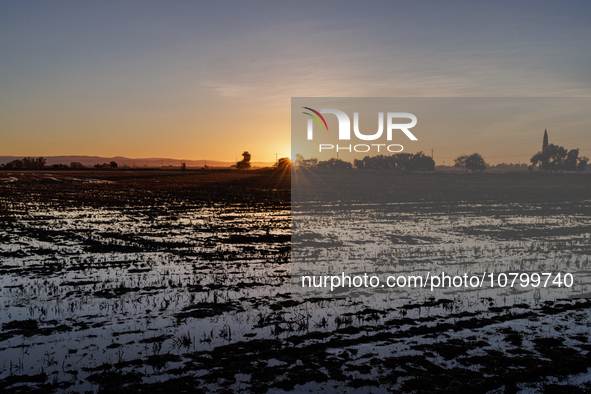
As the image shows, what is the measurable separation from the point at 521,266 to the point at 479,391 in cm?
1040

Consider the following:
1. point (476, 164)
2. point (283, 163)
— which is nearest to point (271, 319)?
point (476, 164)

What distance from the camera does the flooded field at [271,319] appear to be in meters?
7.30

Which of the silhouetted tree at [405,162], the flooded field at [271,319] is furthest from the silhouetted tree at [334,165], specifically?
the flooded field at [271,319]

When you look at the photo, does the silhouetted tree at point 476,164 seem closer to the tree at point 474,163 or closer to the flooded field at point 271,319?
the tree at point 474,163

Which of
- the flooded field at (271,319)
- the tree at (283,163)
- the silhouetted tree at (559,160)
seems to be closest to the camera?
the flooded field at (271,319)

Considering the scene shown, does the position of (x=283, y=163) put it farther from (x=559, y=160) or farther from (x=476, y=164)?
(x=559, y=160)

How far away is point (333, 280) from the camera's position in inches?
543

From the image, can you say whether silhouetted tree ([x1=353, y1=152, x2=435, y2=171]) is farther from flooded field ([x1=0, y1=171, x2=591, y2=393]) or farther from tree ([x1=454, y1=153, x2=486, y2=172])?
flooded field ([x1=0, y1=171, x2=591, y2=393])

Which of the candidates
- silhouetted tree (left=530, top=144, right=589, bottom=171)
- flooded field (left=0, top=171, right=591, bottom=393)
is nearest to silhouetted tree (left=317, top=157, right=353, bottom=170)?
silhouetted tree (left=530, top=144, right=589, bottom=171)

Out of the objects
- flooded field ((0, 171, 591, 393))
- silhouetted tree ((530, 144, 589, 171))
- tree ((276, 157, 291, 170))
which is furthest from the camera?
tree ((276, 157, 291, 170))

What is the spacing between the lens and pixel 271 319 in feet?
33.2

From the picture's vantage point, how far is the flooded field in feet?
23.9

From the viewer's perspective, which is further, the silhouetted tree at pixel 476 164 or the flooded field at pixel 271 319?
the silhouetted tree at pixel 476 164

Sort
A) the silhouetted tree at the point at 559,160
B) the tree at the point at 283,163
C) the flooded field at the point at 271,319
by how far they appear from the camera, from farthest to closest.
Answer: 1. the tree at the point at 283,163
2. the silhouetted tree at the point at 559,160
3. the flooded field at the point at 271,319
